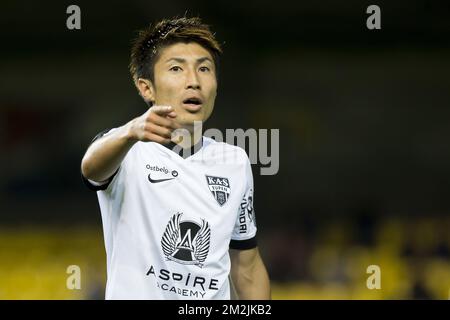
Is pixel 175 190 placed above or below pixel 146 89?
below

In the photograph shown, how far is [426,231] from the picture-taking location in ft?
34.2

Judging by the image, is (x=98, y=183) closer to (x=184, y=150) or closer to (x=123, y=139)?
(x=123, y=139)

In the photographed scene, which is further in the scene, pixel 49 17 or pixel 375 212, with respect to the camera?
pixel 49 17

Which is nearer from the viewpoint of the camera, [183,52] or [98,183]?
[98,183]

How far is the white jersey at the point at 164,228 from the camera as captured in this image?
3125 mm

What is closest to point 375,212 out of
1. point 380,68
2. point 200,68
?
point 380,68

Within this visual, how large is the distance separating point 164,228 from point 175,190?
0.59ft

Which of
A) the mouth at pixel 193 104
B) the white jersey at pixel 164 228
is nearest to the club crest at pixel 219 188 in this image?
the white jersey at pixel 164 228

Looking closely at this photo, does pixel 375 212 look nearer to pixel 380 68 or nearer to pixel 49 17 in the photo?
pixel 380 68

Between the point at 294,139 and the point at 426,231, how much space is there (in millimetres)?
2517

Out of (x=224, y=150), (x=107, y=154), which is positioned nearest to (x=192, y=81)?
(x=224, y=150)

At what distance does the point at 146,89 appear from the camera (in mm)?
3469

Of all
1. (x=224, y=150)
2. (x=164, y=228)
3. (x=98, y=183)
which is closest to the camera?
(x=98, y=183)

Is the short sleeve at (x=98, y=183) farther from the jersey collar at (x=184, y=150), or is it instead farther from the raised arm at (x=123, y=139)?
the jersey collar at (x=184, y=150)
